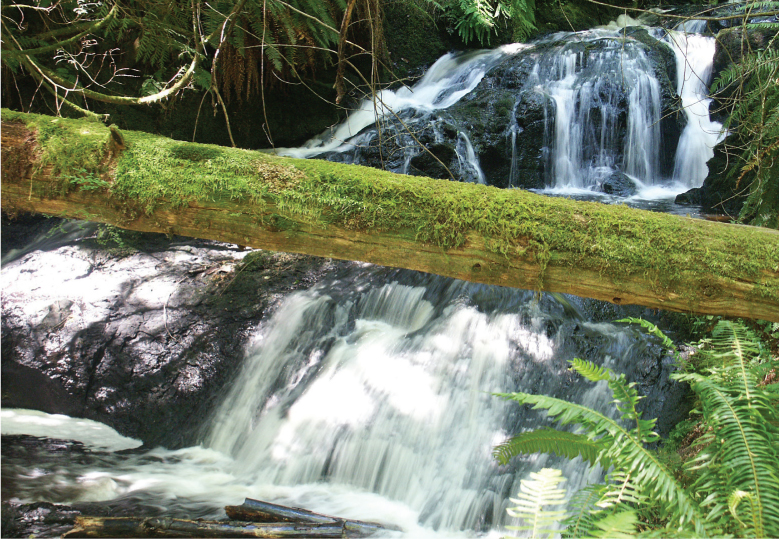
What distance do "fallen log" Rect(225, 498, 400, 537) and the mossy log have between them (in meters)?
1.95

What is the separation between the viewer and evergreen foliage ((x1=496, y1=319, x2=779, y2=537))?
2002 millimetres

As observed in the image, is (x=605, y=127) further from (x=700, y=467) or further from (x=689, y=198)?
(x=700, y=467)

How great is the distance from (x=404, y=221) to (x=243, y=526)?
232 centimetres

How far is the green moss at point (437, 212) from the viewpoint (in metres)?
2.47

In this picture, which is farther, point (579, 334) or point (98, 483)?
point (579, 334)

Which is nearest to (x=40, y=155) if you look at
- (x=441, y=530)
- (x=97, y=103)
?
(x=441, y=530)

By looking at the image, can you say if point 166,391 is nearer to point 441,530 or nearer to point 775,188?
point 441,530

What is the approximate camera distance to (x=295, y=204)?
2.55 m

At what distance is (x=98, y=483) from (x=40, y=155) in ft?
8.87

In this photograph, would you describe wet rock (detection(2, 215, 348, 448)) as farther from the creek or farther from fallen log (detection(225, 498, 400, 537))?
fallen log (detection(225, 498, 400, 537))

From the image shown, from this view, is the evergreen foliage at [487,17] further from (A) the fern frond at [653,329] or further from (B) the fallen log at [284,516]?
(B) the fallen log at [284,516]

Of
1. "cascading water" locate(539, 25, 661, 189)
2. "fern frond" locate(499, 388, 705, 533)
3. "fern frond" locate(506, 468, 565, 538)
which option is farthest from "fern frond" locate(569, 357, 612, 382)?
"cascading water" locate(539, 25, 661, 189)

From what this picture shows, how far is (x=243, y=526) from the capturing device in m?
3.33

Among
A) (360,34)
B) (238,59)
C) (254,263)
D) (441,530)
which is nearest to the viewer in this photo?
(441,530)
